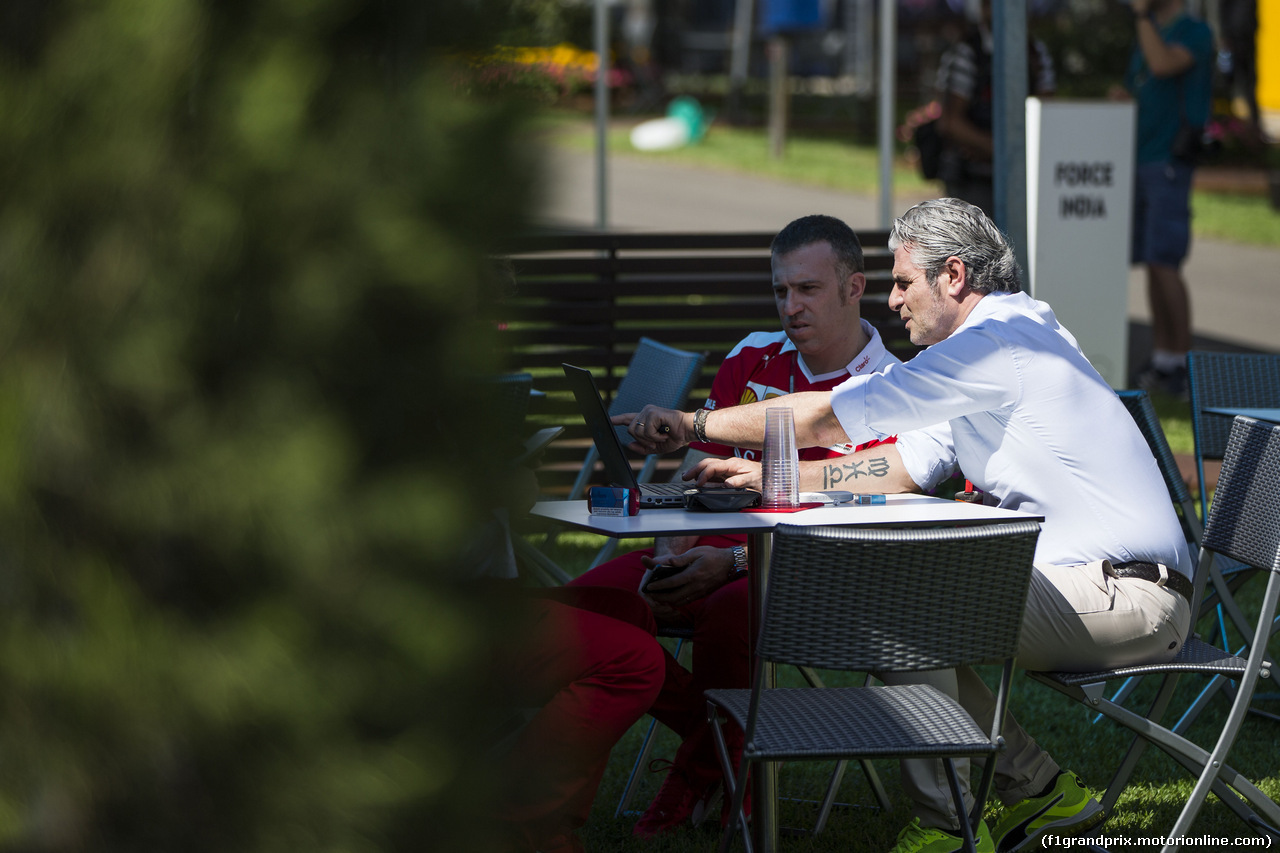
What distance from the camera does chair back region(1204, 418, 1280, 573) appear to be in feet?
9.75

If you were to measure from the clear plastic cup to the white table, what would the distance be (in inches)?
2.9

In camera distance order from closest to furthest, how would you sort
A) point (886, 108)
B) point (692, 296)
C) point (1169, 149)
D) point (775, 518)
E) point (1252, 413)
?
point (775, 518) → point (1252, 413) → point (692, 296) → point (886, 108) → point (1169, 149)

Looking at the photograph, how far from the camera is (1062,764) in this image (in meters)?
3.81

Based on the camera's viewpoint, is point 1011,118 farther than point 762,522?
Yes

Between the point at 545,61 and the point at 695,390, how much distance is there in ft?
19.6

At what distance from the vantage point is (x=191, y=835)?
34.5 inches

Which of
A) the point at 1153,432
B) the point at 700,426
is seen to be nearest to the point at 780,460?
the point at 700,426

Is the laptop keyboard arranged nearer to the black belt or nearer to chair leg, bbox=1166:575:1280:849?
the black belt

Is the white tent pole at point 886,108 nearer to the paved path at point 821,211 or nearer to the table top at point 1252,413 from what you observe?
the paved path at point 821,211

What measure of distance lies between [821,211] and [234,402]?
16384mm

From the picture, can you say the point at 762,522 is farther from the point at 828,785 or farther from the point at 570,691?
the point at 828,785

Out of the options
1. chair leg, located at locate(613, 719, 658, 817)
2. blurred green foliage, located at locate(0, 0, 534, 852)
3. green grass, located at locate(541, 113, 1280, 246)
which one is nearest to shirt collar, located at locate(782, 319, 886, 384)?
chair leg, located at locate(613, 719, 658, 817)

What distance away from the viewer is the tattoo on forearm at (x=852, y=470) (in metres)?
3.49

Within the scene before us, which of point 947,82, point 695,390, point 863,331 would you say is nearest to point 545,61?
point 863,331
